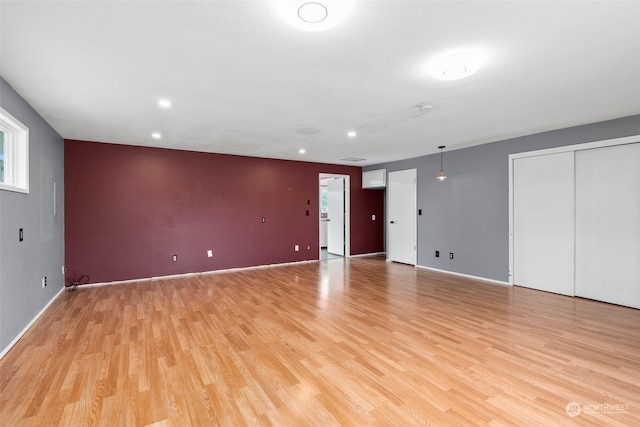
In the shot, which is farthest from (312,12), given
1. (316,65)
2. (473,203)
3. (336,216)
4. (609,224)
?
(336,216)

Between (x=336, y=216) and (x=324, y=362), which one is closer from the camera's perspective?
(x=324, y=362)

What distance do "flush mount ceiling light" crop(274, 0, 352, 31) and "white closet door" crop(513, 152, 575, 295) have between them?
4.34 m

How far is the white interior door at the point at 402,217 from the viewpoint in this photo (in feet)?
22.1

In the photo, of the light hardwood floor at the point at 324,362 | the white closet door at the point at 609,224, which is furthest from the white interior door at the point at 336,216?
the white closet door at the point at 609,224

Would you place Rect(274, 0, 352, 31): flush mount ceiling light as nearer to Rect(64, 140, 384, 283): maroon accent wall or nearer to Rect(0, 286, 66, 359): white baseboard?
Rect(0, 286, 66, 359): white baseboard

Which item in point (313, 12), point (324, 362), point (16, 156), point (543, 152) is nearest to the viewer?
point (313, 12)

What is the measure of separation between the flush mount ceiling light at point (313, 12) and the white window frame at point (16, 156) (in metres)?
2.98

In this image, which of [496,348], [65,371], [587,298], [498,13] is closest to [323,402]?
[496,348]

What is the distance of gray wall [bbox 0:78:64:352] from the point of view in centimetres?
268

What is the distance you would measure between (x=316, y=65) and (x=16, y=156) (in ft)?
10.7

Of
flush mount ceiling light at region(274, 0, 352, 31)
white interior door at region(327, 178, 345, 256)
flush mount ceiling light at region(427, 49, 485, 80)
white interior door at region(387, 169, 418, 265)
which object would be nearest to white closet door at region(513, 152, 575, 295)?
white interior door at region(387, 169, 418, 265)

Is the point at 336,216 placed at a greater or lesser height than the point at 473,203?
lesser

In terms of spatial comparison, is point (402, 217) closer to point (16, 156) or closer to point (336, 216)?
point (336, 216)

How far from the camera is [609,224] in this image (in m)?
3.96
